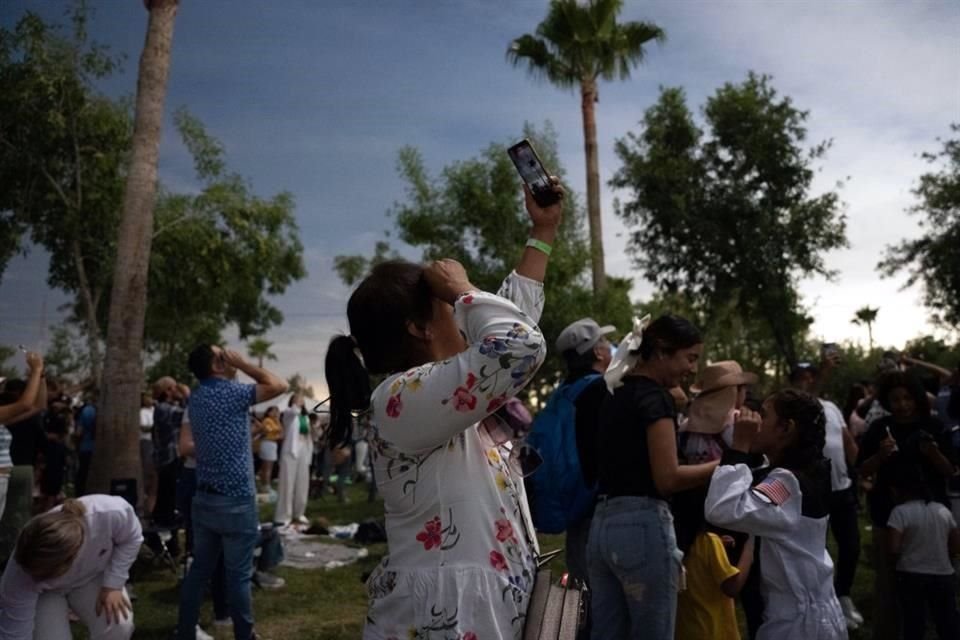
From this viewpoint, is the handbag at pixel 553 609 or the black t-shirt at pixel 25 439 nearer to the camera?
the handbag at pixel 553 609

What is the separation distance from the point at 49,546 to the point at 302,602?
3907mm

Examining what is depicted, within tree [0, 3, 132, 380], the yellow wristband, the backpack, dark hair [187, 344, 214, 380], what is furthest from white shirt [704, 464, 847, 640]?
tree [0, 3, 132, 380]

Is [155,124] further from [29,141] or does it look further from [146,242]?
[29,141]

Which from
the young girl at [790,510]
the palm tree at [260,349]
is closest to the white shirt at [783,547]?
the young girl at [790,510]

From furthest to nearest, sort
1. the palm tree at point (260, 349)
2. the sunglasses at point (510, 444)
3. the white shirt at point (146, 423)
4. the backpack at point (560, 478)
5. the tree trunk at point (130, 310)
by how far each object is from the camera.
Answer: the palm tree at point (260, 349) < the white shirt at point (146, 423) < the tree trunk at point (130, 310) < the backpack at point (560, 478) < the sunglasses at point (510, 444)

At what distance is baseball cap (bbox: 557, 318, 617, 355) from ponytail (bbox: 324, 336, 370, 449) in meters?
2.67

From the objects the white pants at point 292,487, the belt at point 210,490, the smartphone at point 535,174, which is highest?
the smartphone at point 535,174

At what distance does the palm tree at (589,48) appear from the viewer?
20.4m

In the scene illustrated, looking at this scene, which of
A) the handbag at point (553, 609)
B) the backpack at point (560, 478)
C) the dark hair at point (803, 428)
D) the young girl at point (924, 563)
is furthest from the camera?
the young girl at point (924, 563)

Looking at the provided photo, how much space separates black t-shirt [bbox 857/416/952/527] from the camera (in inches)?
193

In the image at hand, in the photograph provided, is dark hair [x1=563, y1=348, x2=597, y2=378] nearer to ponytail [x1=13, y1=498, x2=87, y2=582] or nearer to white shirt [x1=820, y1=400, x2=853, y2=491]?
white shirt [x1=820, y1=400, x2=853, y2=491]

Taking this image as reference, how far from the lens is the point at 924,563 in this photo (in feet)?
14.9

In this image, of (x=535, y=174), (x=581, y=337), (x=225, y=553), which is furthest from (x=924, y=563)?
(x=225, y=553)

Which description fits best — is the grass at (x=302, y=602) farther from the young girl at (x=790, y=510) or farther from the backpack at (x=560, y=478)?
the young girl at (x=790, y=510)
